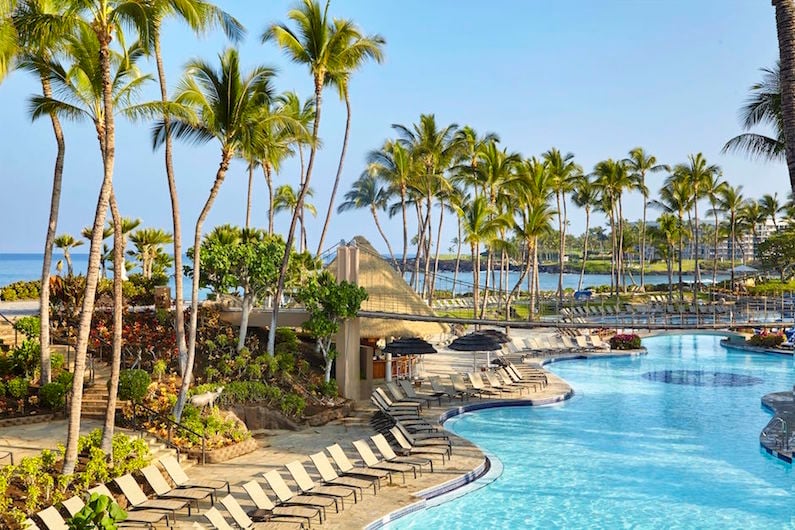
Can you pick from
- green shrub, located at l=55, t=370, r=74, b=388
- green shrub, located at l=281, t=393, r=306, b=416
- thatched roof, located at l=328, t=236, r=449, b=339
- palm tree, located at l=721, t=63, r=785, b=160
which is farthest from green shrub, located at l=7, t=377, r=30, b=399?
palm tree, located at l=721, t=63, r=785, b=160

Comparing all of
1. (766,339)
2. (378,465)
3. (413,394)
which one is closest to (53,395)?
(378,465)

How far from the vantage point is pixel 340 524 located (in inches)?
422

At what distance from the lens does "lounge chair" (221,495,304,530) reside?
32.8 ft

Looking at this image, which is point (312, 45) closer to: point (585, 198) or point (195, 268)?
point (195, 268)

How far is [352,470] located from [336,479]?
598 millimetres

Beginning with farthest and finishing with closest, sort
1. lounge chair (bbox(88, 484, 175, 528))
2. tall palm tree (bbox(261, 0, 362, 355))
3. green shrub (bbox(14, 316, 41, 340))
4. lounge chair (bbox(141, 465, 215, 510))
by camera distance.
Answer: tall palm tree (bbox(261, 0, 362, 355))
green shrub (bbox(14, 316, 41, 340))
lounge chair (bbox(141, 465, 215, 510))
lounge chair (bbox(88, 484, 175, 528))

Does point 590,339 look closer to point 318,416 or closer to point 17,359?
point 318,416

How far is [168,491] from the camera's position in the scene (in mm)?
11250

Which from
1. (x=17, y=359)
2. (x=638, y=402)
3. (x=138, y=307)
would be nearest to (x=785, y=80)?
(x=638, y=402)

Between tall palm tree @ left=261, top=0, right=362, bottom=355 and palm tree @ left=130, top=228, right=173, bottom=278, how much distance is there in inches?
690

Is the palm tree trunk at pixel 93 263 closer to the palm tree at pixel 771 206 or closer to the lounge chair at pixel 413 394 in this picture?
the lounge chair at pixel 413 394

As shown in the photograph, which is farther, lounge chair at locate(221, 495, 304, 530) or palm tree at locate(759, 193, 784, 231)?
palm tree at locate(759, 193, 784, 231)

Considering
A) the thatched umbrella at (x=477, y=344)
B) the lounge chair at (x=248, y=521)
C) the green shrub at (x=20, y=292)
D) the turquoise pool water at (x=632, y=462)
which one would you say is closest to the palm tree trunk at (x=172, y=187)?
the lounge chair at (x=248, y=521)

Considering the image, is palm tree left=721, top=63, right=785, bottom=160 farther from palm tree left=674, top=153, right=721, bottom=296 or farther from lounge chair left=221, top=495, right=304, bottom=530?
palm tree left=674, top=153, right=721, bottom=296
